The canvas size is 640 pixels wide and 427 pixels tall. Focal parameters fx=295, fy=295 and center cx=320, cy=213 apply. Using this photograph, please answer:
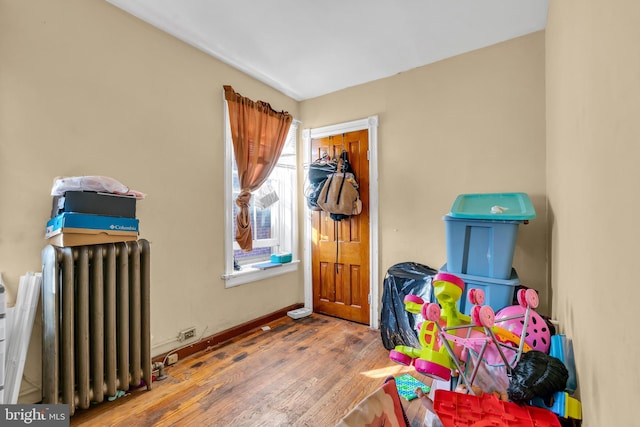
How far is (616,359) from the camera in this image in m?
0.67

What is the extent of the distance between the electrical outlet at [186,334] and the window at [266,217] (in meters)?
0.46

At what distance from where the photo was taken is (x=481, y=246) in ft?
6.20

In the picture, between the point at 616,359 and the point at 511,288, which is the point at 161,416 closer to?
the point at 616,359

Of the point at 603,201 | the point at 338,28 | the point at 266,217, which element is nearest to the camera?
the point at 603,201

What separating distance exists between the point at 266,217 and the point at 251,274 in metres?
0.69

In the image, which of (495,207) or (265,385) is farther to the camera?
(265,385)

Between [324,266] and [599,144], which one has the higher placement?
[599,144]

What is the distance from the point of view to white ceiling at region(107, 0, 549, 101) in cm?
196

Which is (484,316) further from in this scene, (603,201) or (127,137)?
(127,137)

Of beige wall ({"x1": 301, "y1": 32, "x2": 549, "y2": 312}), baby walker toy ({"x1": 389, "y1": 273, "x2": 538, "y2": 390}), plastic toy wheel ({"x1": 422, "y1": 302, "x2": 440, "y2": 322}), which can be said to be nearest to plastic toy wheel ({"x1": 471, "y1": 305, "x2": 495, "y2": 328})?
baby walker toy ({"x1": 389, "y1": 273, "x2": 538, "y2": 390})

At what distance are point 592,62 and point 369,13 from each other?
1515 millimetres

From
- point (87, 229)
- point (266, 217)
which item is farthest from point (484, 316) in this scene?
point (266, 217)

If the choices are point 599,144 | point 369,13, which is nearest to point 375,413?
point 599,144

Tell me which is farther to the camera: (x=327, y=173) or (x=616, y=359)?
(x=327, y=173)
